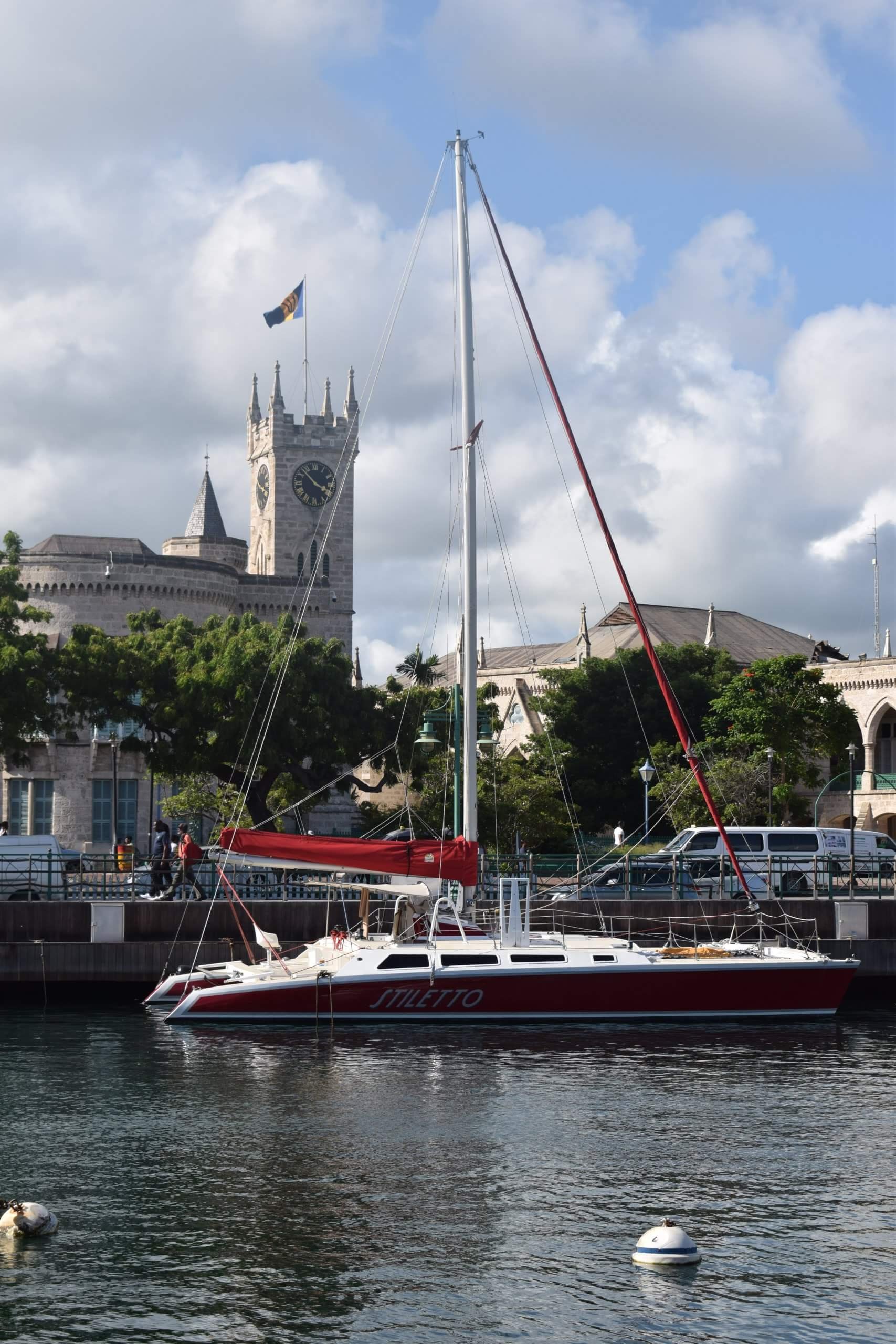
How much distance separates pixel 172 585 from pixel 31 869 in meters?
48.5

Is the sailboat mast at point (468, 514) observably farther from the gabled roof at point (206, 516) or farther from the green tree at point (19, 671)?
the gabled roof at point (206, 516)

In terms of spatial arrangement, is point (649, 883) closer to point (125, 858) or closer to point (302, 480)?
point (125, 858)

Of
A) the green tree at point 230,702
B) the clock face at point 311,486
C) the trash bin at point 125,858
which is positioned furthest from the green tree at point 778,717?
the clock face at point 311,486

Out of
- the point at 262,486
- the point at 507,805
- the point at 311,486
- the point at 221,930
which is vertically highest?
the point at 262,486

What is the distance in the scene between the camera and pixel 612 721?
88.6m

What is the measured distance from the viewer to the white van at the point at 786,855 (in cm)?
3869

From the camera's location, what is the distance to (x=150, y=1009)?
34.1 meters

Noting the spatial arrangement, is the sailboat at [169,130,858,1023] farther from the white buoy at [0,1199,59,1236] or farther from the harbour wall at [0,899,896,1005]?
the white buoy at [0,1199,59,1236]

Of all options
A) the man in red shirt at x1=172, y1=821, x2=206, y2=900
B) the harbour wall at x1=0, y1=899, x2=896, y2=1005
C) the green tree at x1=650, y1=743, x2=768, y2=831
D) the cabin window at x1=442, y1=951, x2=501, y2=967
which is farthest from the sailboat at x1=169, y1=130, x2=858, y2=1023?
the green tree at x1=650, y1=743, x2=768, y2=831

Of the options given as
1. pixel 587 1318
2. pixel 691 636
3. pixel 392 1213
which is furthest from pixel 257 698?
pixel 691 636

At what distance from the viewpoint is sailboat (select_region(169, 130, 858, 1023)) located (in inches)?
1220

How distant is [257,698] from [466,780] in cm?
2880

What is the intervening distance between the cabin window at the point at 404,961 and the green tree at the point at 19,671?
1186 inches

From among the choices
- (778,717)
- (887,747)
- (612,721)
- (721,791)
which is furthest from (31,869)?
(887,747)
